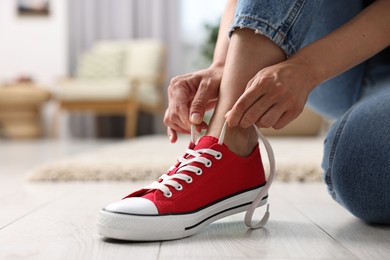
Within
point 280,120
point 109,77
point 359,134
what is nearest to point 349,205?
point 359,134

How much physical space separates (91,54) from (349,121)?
4038mm

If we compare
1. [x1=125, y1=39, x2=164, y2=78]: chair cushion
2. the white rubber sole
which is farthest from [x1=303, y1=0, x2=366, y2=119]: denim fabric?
[x1=125, y1=39, x2=164, y2=78]: chair cushion

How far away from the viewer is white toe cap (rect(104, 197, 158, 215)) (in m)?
0.78

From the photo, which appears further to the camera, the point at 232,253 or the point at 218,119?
the point at 218,119

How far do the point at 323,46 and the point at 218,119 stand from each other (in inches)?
7.1

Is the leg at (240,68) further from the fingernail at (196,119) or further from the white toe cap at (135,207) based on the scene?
the white toe cap at (135,207)

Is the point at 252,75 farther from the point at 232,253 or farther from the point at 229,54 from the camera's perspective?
the point at 232,253

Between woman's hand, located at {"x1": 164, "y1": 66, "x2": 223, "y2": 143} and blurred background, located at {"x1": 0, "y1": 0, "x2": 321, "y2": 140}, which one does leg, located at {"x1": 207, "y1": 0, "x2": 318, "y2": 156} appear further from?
blurred background, located at {"x1": 0, "y1": 0, "x2": 321, "y2": 140}

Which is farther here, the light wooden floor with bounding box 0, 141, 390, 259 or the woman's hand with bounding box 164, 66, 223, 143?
the woman's hand with bounding box 164, 66, 223, 143

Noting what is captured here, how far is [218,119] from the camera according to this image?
85cm

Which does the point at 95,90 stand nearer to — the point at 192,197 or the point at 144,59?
the point at 144,59

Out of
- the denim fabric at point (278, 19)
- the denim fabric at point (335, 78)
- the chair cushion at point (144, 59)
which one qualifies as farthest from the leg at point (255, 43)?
the chair cushion at point (144, 59)

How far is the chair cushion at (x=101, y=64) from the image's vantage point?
472 centimetres

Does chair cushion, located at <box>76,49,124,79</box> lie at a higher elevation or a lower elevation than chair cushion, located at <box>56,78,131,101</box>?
higher
